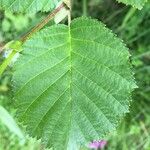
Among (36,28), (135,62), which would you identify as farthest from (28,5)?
(135,62)

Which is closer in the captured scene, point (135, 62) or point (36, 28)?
point (36, 28)

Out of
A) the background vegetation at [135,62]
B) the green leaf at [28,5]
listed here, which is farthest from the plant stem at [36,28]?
the background vegetation at [135,62]

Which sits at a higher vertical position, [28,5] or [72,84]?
[28,5]

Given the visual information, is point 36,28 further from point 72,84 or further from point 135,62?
point 135,62

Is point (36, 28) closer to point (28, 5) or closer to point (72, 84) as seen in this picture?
point (28, 5)

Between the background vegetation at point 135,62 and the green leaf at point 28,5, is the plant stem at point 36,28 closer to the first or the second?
the green leaf at point 28,5

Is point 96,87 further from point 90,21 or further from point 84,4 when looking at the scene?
point 84,4

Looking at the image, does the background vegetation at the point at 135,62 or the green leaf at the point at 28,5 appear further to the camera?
the background vegetation at the point at 135,62

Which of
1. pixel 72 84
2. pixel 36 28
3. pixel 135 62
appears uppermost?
pixel 36 28
